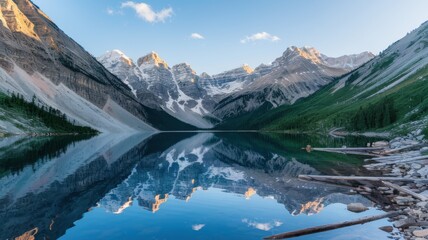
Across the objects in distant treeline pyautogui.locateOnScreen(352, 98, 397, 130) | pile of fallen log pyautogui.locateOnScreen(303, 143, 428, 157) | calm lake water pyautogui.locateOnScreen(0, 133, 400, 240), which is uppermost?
distant treeline pyautogui.locateOnScreen(352, 98, 397, 130)

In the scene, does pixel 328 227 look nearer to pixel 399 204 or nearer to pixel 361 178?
pixel 399 204

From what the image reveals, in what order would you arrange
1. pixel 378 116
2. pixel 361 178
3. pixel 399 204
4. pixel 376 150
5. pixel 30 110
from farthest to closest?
pixel 30 110 → pixel 378 116 → pixel 376 150 → pixel 361 178 → pixel 399 204

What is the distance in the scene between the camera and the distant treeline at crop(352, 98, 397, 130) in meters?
127

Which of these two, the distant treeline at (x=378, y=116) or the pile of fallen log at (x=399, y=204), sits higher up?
the distant treeline at (x=378, y=116)

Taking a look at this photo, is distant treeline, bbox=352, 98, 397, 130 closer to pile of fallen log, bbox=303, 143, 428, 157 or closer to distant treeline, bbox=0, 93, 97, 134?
pile of fallen log, bbox=303, 143, 428, 157

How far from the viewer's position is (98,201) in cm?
3419

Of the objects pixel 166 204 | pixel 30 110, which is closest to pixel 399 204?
pixel 166 204

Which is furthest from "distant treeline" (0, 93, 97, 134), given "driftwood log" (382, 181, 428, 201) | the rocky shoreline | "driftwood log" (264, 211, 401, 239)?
"driftwood log" (264, 211, 401, 239)

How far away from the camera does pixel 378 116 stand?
13375 cm

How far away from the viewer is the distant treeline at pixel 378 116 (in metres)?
127

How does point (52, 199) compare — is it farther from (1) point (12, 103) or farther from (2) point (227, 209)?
(1) point (12, 103)

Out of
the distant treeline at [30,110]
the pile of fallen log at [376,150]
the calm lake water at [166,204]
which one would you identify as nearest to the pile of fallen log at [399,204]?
the calm lake water at [166,204]

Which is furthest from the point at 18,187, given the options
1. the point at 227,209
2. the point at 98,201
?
the point at 227,209

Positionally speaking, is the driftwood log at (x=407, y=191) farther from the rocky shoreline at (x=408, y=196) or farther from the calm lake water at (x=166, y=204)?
the calm lake water at (x=166, y=204)
